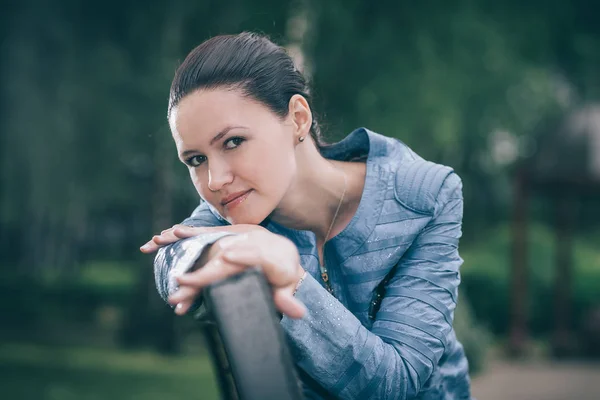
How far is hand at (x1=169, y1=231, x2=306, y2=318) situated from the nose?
0.47 metres

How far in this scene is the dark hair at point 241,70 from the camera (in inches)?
67.7

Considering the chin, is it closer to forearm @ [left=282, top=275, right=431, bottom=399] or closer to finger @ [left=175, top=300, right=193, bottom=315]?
forearm @ [left=282, top=275, right=431, bottom=399]

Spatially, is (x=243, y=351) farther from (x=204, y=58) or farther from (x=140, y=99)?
(x=140, y=99)

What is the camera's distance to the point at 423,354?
1640 millimetres

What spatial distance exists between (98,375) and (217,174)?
8.26m

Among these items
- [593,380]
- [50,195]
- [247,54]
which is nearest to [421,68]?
[593,380]

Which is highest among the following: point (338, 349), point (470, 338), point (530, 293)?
point (338, 349)

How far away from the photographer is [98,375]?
9.25 m

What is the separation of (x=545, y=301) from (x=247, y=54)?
12085 mm

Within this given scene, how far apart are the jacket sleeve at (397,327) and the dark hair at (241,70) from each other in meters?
0.52

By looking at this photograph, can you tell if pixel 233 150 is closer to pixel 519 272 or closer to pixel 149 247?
pixel 149 247

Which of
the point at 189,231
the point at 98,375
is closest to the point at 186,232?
the point at 189,231

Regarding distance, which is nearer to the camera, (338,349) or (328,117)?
(338,349)

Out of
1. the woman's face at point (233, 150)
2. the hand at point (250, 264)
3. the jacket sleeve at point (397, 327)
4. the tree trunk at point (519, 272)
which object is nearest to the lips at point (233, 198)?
the woman's face at point (233, 150)
